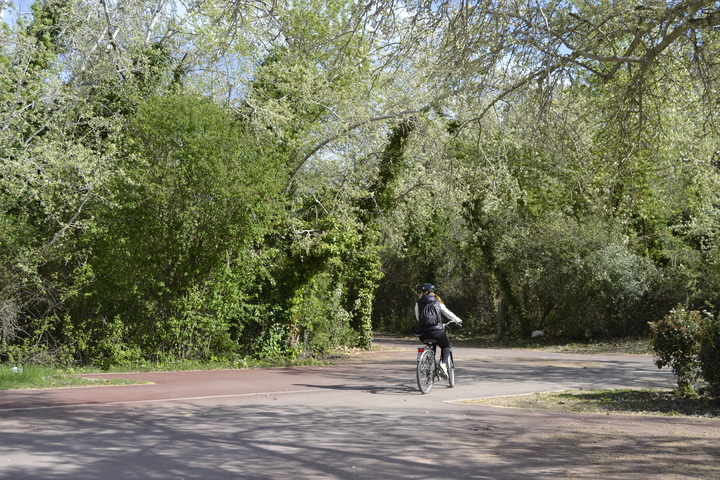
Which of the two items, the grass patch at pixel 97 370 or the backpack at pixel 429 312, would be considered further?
the backpack at pixel 429 312

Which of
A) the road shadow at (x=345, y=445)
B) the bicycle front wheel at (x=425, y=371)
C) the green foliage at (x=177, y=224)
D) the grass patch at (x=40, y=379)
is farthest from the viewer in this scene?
the green foliage at (x=177, y=224)

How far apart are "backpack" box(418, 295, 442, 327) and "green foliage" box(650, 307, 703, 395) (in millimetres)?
3765

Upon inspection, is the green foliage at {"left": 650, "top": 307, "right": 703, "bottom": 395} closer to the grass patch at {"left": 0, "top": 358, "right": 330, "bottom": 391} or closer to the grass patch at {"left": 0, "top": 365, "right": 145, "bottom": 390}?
the grass patch at {"left": 0, "top": 358, "right": 330, "bottom": 391}

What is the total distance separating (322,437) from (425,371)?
182 inches

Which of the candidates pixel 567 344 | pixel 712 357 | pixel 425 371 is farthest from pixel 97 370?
pixel 567 344

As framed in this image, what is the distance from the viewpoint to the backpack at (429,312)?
42.1ft

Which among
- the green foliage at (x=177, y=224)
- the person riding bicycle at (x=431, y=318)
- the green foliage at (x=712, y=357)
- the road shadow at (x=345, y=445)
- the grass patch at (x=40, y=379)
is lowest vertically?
the road shadow at (x=345, y=445)

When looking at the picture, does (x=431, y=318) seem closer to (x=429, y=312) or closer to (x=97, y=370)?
(x=429, y=312)

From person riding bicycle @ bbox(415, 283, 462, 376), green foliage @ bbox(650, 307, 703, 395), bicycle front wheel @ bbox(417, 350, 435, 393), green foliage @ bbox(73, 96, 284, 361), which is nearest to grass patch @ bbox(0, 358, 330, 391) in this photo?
→ green foliage @ bbox(73, 96, 284, 361)

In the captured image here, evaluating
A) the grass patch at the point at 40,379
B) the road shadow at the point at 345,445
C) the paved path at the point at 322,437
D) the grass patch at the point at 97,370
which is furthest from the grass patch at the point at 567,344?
the grass patch at the point at 40,379

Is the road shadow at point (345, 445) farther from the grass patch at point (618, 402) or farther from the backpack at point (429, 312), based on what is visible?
the backpack at point (429, 312)

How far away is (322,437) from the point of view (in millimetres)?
8164

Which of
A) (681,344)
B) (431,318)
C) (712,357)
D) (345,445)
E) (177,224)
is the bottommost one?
Answer: (345,445)

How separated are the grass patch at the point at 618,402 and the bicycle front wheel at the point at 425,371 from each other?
3.29 feet
